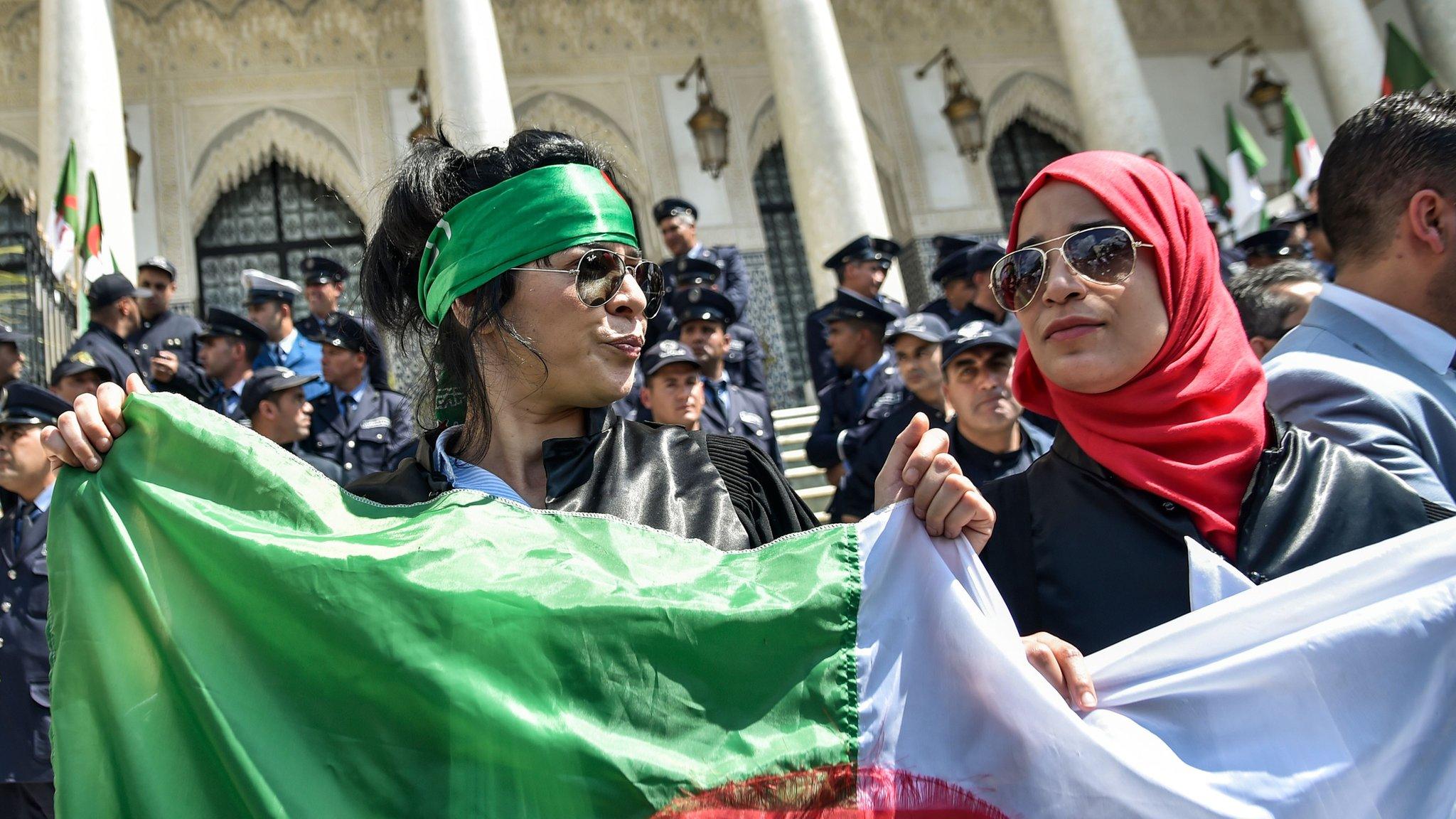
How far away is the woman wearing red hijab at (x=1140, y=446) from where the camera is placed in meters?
2.06

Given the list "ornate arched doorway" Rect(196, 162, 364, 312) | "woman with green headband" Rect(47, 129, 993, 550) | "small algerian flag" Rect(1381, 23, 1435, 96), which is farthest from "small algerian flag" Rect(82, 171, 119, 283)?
"small algerian flag" Rect(1381, 23, 1435, 96)

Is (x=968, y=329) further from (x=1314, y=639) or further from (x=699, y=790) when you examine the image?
(x=699, y=790)

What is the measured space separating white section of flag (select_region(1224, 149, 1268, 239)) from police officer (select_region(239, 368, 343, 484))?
8.40m

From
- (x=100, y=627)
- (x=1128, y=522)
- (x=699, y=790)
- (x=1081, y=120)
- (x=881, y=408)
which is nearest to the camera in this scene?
(x=699, y=790)

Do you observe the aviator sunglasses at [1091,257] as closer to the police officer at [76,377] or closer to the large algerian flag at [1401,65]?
the police officer at [76,377]

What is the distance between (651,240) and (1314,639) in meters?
12.8

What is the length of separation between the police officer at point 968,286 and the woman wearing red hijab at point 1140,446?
388cm

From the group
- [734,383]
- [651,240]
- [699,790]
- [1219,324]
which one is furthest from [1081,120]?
[699,790]

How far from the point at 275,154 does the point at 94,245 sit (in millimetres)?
4881

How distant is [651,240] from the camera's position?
14.3 metres

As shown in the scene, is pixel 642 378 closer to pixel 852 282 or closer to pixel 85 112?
pixel 852 282

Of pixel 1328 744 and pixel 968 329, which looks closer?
pixel 1328 744

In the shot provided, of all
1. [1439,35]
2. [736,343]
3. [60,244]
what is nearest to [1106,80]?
[1439,35]

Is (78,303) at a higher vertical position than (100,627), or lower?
higher
